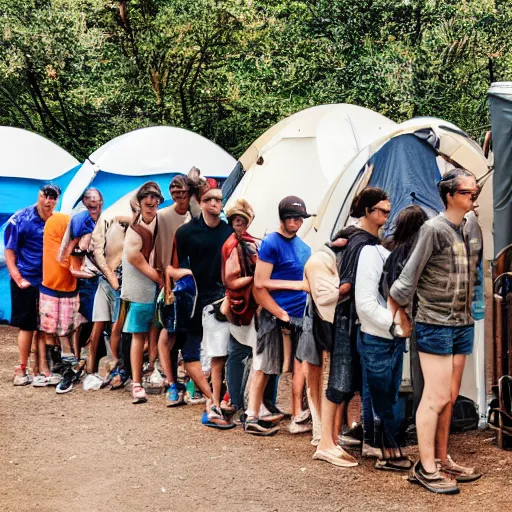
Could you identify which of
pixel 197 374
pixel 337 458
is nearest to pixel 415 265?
pixel 337 458

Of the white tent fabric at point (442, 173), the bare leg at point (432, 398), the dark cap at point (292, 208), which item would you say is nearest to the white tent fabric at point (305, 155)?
the white tent fabric at point (442, 173)

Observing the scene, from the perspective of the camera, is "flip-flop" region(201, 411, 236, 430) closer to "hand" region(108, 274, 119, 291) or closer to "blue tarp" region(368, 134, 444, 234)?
"hand" region(108, 274, 119, 291)

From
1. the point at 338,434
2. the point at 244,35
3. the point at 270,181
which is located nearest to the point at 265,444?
the point at 338,434

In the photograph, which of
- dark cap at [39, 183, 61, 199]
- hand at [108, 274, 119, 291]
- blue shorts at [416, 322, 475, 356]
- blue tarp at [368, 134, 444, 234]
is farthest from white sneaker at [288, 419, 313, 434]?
dark cap at [39, 183, 61, 199]

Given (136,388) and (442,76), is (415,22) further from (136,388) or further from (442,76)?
(136,388)

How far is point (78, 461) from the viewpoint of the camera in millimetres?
6824

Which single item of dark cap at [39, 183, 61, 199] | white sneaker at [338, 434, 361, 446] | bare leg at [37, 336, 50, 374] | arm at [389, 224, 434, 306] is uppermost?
dark cap at [39, 183, 61, 199]

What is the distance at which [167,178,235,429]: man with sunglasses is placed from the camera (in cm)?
800

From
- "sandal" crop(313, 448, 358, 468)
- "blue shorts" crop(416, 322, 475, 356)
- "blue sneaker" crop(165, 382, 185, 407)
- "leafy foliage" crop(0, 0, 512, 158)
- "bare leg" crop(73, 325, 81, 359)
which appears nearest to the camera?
"blue shorts" crop(416, 322, 475, 356)

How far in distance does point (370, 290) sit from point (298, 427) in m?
1.62

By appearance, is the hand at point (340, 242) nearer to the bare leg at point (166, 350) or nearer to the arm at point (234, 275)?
the arm at point (234, 275)

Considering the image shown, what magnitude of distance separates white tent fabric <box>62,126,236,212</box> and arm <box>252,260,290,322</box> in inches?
203

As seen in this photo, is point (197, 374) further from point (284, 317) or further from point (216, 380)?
point (284, 317)

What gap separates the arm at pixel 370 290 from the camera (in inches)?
247
